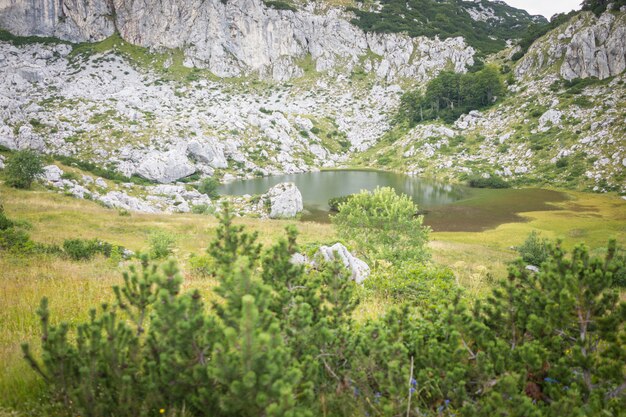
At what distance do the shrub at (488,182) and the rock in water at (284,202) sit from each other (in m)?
47.5

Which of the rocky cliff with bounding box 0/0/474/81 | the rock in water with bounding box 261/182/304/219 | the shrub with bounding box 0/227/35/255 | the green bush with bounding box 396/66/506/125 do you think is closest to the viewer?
the shrub with bounding box 0/227/35/255

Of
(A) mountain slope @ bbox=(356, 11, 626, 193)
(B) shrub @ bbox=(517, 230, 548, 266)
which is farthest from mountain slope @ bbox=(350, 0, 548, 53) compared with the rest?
(B) shrub @ bbox=(517, 230, 548, 266)

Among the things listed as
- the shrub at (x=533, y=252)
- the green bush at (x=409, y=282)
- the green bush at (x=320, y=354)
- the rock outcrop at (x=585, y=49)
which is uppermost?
the rock outcrop at (x=585, y=49)

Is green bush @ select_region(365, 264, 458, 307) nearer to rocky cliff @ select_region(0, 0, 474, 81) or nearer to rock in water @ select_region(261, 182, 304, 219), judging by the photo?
rock in water @ select_region(261, 182, 304, 219)

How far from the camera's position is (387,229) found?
65.3 feet

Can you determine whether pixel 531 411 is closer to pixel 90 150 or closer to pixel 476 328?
pixel 476 328

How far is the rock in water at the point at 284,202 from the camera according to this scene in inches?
2176

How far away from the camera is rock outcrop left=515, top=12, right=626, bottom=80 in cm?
9250

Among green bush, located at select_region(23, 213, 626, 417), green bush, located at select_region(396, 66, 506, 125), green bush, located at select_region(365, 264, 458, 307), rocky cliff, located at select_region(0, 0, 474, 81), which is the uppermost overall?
rocky cliff, located at select_region(0, 0, 474, 81)

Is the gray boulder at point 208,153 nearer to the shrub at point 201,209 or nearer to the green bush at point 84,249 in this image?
the shrub at point 201,209

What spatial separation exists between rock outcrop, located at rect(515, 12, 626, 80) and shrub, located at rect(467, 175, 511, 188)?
169ft

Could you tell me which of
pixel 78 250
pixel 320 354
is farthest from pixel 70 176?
pixel 320 354

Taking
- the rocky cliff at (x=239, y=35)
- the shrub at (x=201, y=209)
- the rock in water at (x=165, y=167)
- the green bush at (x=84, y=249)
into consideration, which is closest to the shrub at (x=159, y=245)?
the green bush at (x=84, y=249)

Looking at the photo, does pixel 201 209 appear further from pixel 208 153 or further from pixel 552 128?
pixel 552 128
